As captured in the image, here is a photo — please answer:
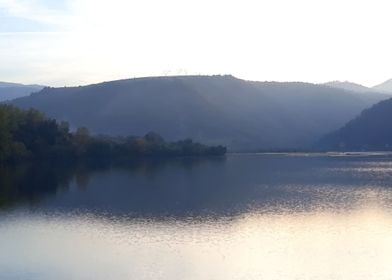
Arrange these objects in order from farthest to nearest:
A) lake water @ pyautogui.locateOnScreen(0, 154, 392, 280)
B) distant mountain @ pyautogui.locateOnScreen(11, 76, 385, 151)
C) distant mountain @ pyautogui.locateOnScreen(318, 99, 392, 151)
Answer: distant mountain @ pyautogui.locateOnScreen(11, 76, 385, 151) < distant mountain @ pyautogui.locateOnScreen(318, 99, 392, 151) < lake water @ pyautogui.locateOnScreen(0, 154, 392, 280)

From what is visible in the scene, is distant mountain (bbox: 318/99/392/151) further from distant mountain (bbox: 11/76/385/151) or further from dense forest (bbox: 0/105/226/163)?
dense forest (bbox: 0/105/226/163)

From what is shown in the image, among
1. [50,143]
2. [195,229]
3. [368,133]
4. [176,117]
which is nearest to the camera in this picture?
[195,229]

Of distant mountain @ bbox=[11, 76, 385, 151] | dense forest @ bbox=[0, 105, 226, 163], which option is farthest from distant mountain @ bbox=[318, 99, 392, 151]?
dense forest @ bbox=[0, 105, 226, 163]

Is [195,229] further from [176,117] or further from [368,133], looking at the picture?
[176,117]

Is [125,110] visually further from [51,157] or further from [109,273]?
[109,273]

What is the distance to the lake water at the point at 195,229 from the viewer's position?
24.8m

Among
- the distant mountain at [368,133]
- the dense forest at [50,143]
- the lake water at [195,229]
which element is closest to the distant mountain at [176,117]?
the distant mountain at [368,133]

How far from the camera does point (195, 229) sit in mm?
32969

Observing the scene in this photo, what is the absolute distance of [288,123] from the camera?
197875 mm

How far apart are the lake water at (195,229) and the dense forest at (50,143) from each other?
64.7ft

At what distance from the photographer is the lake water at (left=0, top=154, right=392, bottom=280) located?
24797 millimetres

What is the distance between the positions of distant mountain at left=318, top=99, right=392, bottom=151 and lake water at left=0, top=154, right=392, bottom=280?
94751 millimetres

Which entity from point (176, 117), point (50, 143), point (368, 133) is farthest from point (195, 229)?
point (176, 117)

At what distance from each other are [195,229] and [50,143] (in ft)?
185
